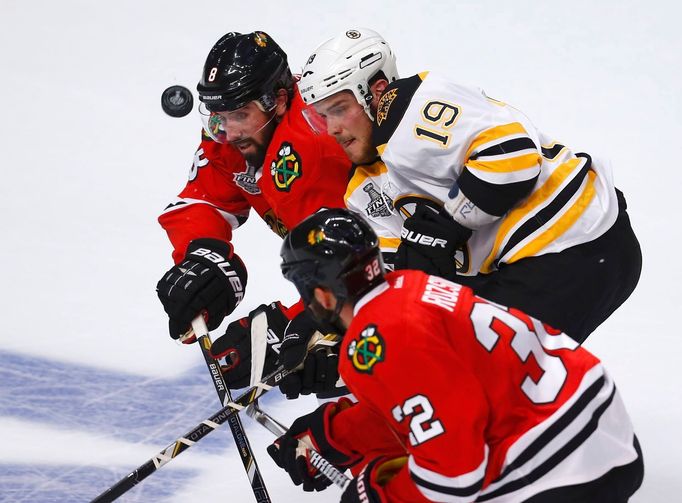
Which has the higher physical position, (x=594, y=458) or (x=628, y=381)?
(x=628, y=381)

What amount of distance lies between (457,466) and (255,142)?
1.62 m

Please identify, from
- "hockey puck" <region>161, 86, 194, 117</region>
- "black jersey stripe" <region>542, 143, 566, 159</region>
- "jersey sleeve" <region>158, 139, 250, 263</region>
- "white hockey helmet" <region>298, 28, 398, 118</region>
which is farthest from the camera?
"hockey puck" <region>161, 86, 194, 117</region>

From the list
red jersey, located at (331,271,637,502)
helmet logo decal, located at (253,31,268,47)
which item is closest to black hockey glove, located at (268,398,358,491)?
red jersey, located at (331,271,637,502)

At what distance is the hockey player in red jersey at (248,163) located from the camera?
3.06 m

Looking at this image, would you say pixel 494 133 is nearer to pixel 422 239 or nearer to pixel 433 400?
pixel 422 239

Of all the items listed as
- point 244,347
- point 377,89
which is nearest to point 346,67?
point 377,89

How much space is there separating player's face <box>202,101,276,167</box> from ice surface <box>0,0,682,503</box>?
112 cm

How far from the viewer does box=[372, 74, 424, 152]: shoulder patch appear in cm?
270

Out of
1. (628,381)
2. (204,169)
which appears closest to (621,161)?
(628,381)

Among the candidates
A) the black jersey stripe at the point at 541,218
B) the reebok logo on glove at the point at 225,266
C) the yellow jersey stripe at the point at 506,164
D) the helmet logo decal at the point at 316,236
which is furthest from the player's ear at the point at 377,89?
the helmet logo decal at the point at 316,236

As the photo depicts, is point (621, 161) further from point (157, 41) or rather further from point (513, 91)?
point (157, 41)

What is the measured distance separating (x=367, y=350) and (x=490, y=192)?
80cm

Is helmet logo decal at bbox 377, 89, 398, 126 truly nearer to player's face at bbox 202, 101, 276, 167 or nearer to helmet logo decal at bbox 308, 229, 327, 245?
player's face at bbox 202, 101, 276, 167

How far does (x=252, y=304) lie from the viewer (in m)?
4.52
